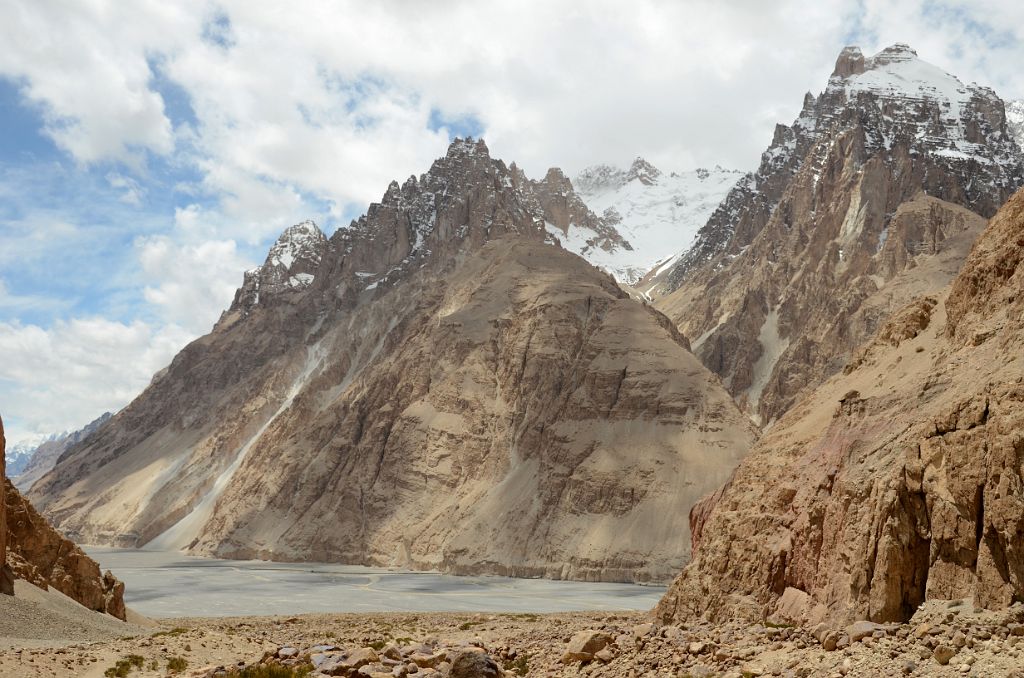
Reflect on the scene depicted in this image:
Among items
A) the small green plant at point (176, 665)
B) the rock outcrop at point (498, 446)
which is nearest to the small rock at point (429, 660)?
the small green plant at point (176, 665)

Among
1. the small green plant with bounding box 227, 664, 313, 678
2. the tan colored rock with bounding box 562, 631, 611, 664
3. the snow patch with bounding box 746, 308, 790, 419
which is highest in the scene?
the snow patch with bounding box 746, 308, 790, 419

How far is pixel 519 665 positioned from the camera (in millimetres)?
25047

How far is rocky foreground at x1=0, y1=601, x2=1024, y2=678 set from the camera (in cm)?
1677

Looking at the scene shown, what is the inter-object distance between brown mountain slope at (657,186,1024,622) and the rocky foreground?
115cm

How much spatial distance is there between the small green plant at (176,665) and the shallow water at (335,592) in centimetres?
4683

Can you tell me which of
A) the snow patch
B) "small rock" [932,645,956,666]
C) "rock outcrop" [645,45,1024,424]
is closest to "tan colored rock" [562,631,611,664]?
"small rock" [932,645,956,666]

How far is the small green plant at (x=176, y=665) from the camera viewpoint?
2756 centimetres

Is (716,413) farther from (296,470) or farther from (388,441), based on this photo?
(296,470)

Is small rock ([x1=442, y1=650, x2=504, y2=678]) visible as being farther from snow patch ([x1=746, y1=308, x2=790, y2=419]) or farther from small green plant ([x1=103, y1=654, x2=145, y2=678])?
snow patch ([x1=746, y1=308, x2=790, y2=419])

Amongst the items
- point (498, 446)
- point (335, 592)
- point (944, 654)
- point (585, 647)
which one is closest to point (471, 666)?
point (585, 647)

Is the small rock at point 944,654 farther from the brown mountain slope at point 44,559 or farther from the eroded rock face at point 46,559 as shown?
the eroded rock face at point 46,559

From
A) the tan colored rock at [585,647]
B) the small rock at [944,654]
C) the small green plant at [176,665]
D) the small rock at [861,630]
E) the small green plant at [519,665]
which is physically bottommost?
the small green plant at [176,665]

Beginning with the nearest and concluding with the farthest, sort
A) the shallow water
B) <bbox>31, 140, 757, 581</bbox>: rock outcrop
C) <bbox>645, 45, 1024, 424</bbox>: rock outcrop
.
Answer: the shallow water, <bbox>31, 140, 757, 581</bbox>: rock outcrop, <bbox>645, 45, 1024, 424</bbox>: rock outcrop

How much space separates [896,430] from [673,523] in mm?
89322
